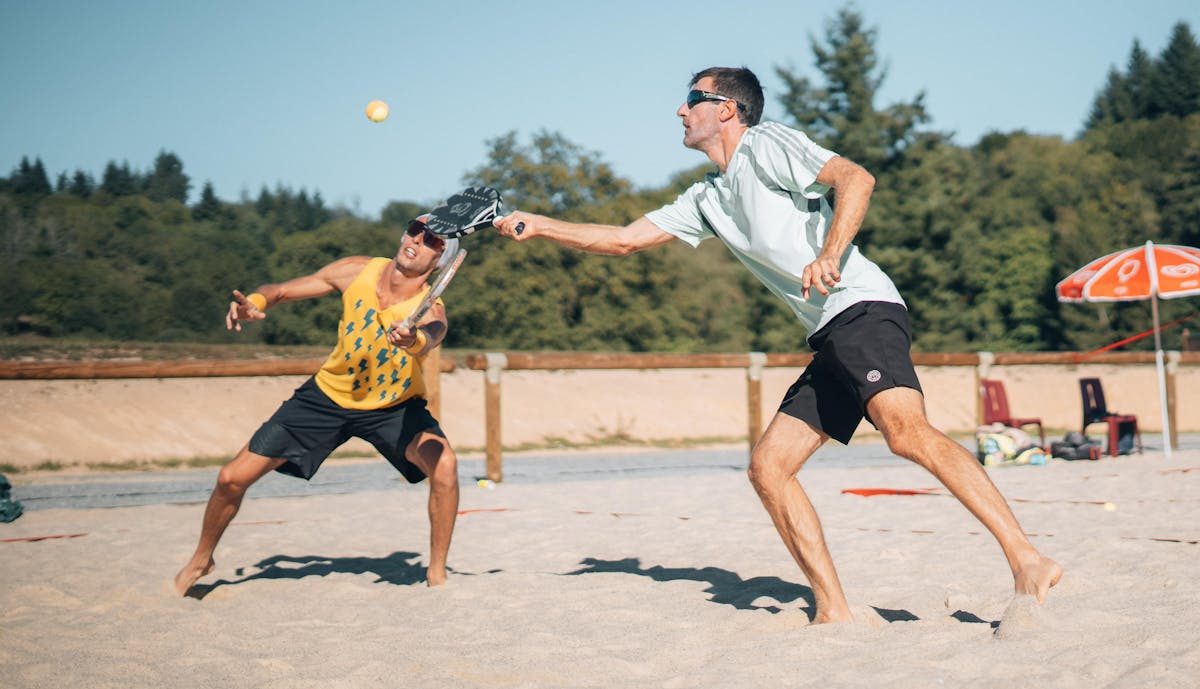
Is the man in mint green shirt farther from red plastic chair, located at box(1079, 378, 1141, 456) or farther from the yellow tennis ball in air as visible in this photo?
red plastic chair, located at box(1079, 378, 1141, 456)

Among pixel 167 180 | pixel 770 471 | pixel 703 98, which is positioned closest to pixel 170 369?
pixel 703 98

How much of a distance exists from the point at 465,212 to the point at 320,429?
1.25 meters

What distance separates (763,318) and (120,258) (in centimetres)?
2282

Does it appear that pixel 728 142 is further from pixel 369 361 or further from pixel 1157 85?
pixel 1157 85

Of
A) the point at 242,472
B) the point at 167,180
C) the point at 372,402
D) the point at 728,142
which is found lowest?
the point at 242,472

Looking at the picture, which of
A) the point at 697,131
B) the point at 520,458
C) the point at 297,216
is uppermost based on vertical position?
the point at 297,216

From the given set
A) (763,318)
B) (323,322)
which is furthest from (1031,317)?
(323,322)

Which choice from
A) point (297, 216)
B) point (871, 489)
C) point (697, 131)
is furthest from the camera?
point (297, 216)

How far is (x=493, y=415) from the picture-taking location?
32.3 feet

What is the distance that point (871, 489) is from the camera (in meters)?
8.48

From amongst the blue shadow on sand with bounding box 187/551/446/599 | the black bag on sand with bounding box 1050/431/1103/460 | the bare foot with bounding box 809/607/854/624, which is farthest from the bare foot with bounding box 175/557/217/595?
the black bag on sand with bounding box 1050/431/1103/460

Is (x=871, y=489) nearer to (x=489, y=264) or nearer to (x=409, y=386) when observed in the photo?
Result: (x=409, y=386)

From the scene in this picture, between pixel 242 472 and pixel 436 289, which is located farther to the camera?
pixel 242 472

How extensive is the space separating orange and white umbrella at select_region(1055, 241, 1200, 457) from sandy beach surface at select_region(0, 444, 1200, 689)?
2988mm
